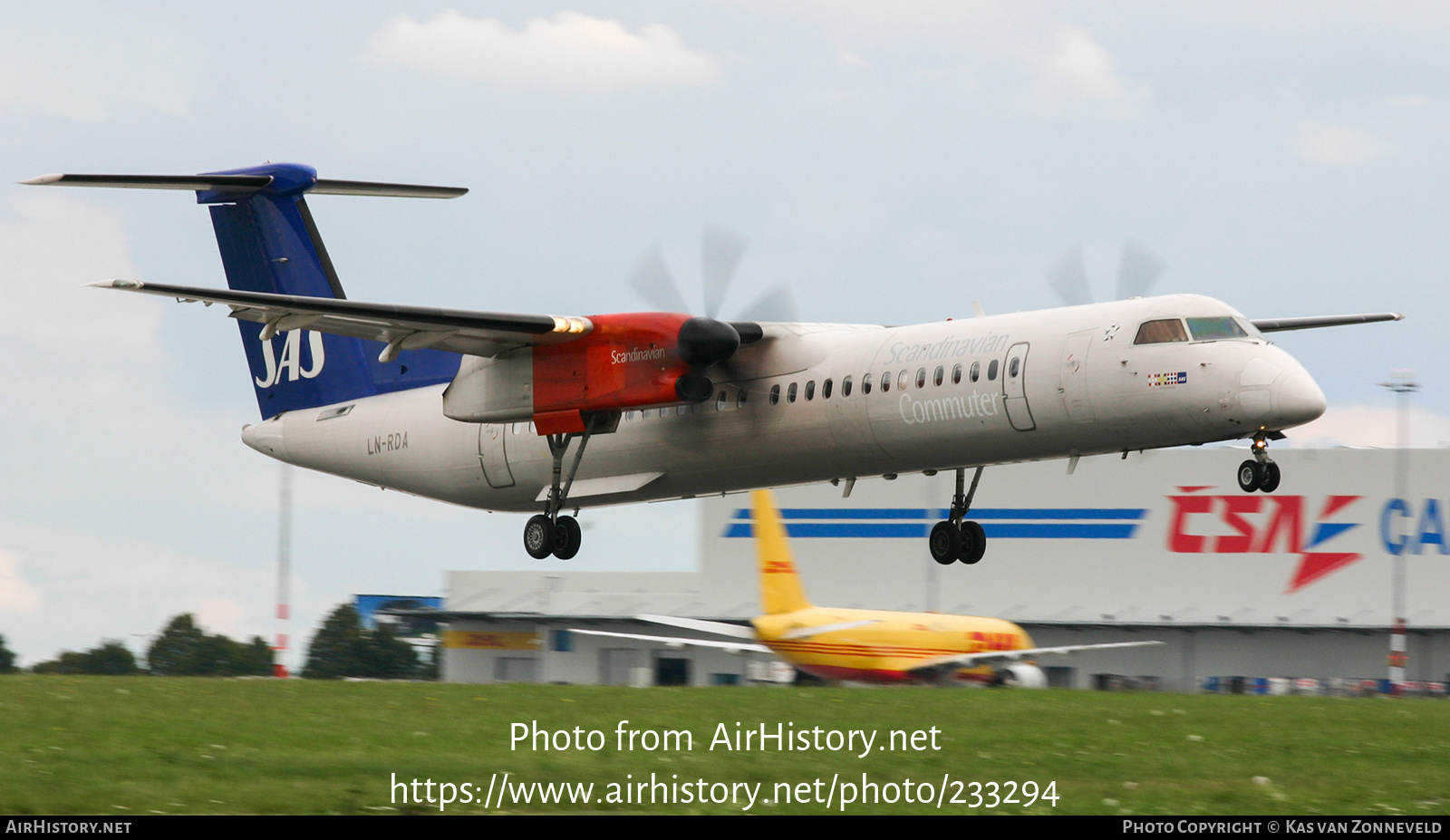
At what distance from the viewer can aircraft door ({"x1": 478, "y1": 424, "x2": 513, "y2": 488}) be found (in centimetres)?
2444

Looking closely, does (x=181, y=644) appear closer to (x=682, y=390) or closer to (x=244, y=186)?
(x=244, y=186)

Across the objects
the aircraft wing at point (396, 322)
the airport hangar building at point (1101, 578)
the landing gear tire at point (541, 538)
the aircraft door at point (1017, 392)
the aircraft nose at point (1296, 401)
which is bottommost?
the landing gear tire at point (541, 538)

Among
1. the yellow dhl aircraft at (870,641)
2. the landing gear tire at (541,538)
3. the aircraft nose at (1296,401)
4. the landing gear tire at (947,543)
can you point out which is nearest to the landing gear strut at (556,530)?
the landing gear tire at (541,538)

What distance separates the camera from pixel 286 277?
90.5 ft

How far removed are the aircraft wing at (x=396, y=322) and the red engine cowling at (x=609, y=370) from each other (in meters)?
0.27

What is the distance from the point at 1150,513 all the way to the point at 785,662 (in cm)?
2680

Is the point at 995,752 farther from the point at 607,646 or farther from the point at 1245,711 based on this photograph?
the point at 607,646

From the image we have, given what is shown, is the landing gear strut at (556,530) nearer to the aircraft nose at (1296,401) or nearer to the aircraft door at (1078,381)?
the aircraft door at (1078,381)

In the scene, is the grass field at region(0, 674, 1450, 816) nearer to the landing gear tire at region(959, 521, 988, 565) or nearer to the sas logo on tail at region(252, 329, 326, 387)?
the landing gear tire at region(959, 521, 988, 565)

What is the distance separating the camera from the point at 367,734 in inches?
807

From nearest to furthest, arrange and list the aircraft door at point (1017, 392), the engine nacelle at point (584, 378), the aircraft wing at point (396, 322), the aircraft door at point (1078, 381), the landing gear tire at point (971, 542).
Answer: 1. the aircraft door at point (1078, 381)
2. the aircraft door at point (1017, 392)
3. the aircraft wing at point (396, 322)
4. the engine nacelle at point (584, 378)
5. the landing gear tire at point (971, 542)

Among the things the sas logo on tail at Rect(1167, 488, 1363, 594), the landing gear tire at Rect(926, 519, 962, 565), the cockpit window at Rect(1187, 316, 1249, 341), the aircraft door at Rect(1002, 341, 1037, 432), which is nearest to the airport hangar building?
the sas logo on tail at Rect(1167, 488, 1363, 594)

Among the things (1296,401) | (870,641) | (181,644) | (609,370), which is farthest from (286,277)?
(181,644)

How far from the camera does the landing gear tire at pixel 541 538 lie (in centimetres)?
2356
